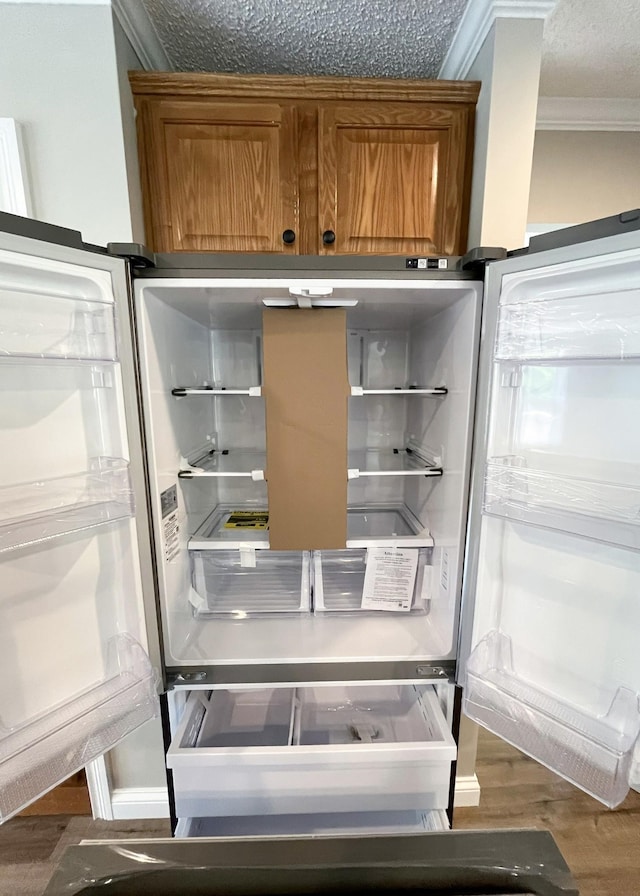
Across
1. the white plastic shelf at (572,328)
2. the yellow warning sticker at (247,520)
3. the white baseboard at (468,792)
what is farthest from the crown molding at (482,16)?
the white baseboard at (468,792)

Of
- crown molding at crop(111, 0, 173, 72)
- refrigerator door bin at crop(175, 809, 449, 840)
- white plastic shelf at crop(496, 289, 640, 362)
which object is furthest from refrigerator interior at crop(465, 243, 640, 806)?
crown molding at crop(111, 0, 173, 72)

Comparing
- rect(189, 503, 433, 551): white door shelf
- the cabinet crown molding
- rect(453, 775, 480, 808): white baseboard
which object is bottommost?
rect(453, 775, 480, 808): white baseboard

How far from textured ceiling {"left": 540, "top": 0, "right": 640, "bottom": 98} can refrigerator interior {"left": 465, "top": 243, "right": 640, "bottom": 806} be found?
84 centimetres

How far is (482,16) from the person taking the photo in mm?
982

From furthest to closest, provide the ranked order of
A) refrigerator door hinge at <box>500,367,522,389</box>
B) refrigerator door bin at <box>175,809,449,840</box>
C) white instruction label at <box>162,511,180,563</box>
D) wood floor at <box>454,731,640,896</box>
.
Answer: wood floor at <box>454,731,640,896</box>, refrigerator door bin at <box>175,809,449,840</box>, white instruction label at <box>162,511,180,563</box>, refrigerator door hinge at <box>500,367,522,389</box>

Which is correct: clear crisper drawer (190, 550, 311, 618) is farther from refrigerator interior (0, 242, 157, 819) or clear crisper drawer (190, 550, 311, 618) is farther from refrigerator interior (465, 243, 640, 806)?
refrigerator interior (465, 243, 640, 806)

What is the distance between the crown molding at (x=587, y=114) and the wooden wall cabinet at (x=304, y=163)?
516 mm

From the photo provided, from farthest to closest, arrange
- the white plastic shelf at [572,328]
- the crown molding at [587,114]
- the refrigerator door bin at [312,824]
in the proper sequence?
the crown molding at [587,114] → the refrigerator door bin at [312,824] → the white plastic shelf at [572,328]

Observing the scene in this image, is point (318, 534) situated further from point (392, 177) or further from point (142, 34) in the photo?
point (142, 34)

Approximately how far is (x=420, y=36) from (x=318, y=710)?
6.22 feet

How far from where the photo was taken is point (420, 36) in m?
1.06

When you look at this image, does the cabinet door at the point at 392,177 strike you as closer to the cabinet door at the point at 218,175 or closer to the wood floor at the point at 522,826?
the cabinet door at the point at 218,175

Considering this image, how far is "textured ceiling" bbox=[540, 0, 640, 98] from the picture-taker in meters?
0.99

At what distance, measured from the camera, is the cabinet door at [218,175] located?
1.09 metres
